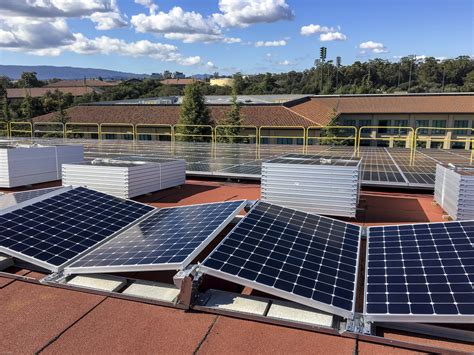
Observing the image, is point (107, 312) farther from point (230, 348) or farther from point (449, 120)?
point (449, 120)

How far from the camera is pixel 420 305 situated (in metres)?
4.08

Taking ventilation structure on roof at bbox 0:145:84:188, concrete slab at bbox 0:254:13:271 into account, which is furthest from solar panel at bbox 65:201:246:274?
ventilation structure on roof at bbox 0:145:84:188

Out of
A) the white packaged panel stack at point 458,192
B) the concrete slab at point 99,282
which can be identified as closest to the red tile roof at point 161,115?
the white packaged panel stack at point 458,192

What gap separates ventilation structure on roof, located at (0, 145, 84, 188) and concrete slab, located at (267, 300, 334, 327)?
10.1 metres

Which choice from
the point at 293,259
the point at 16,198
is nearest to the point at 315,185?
the point at 293,259

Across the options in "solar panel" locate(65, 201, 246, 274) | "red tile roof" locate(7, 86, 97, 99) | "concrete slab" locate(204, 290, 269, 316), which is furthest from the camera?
"red tile roof" locate(7, 86, 97, 99)

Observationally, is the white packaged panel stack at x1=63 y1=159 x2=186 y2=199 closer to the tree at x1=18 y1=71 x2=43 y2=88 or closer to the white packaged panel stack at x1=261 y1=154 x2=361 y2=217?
the white packaged panel stack at x1=261 y1=154 x2=361 y2=217

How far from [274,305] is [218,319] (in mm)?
686

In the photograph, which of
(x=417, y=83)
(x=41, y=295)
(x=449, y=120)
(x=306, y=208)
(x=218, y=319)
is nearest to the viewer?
(x=218, y=319)

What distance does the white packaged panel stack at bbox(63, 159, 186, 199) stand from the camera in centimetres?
1030

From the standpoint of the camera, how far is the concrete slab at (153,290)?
4914mm

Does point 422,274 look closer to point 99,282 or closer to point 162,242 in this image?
point 162,242

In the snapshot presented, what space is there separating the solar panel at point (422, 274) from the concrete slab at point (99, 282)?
314 cm

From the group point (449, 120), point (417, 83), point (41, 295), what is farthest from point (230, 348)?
point (417, 83)
